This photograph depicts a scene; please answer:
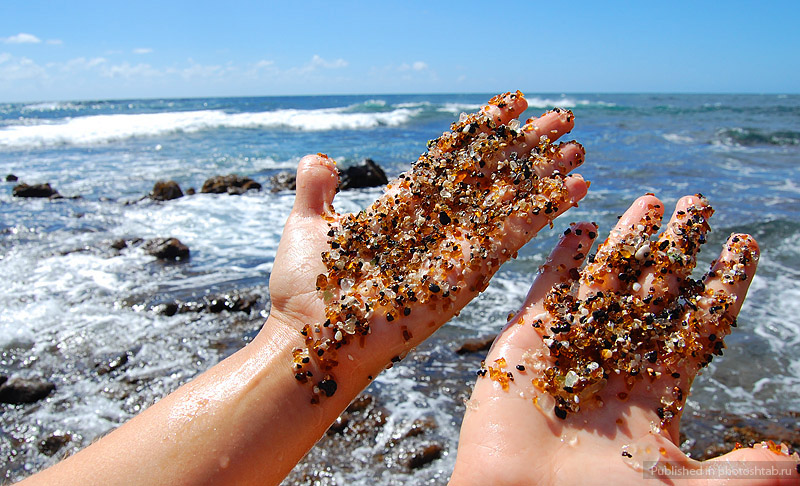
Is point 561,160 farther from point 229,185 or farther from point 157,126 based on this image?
point 157,126

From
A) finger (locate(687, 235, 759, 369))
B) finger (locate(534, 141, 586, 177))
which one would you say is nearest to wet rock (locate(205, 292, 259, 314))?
finger (locate(534, 141, 586, 177))

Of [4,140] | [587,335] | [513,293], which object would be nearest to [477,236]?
[587,335]

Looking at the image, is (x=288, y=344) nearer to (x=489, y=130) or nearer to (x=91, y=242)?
(x=489, y=130)

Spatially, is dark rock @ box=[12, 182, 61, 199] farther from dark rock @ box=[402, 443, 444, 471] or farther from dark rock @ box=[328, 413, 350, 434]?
dark rock @ box=[402, 443, 444, 471]

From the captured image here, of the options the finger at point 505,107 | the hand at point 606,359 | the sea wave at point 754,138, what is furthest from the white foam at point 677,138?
the hand at point 606,359

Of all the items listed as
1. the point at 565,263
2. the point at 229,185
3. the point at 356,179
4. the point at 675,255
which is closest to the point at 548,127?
the point at 565,263

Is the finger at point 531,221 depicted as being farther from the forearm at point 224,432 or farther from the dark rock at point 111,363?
the dark rock at point 111,363
